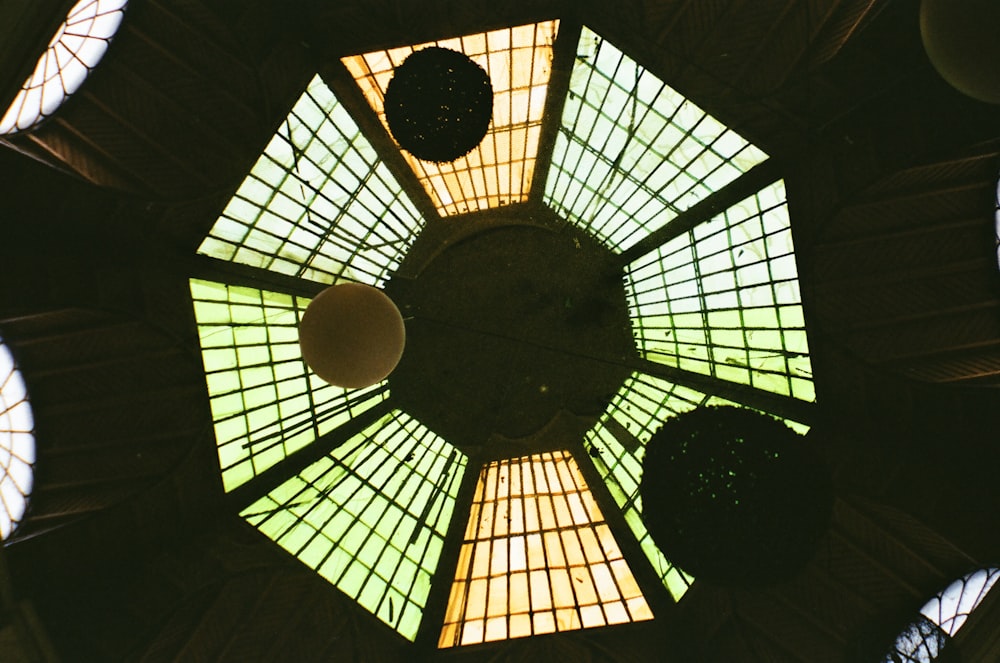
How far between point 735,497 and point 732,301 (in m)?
7.07

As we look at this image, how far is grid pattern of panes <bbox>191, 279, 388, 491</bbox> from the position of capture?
35.3 ft

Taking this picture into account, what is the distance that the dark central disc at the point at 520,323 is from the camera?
13070 mm

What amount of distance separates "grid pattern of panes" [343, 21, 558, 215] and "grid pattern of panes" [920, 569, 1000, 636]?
10022 mm

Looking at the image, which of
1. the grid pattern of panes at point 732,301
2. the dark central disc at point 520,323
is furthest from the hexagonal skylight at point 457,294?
the dark central disc at point 520,323

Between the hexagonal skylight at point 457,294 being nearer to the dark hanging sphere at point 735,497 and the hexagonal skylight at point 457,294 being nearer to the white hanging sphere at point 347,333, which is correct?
the white hanging sphere at point 347,333

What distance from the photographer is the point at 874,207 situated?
9086mm

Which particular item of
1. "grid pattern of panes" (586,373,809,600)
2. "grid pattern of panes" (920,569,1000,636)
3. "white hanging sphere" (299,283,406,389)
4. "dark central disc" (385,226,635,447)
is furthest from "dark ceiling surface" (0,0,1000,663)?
"white hanging sphere" (299,283,406,389)

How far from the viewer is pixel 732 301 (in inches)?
448

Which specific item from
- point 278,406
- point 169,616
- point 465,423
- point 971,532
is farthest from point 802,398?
point 169,616

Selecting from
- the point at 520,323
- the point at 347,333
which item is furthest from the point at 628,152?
the point at 347,333

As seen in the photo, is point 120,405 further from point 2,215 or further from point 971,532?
point 971,532

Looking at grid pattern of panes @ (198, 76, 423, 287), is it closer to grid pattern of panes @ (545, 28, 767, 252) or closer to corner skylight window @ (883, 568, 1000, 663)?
grid pattern of panes @ (545, 28, 767, 252)

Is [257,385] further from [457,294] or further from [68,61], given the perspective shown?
[68,61]

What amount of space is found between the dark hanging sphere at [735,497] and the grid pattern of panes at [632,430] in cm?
677
